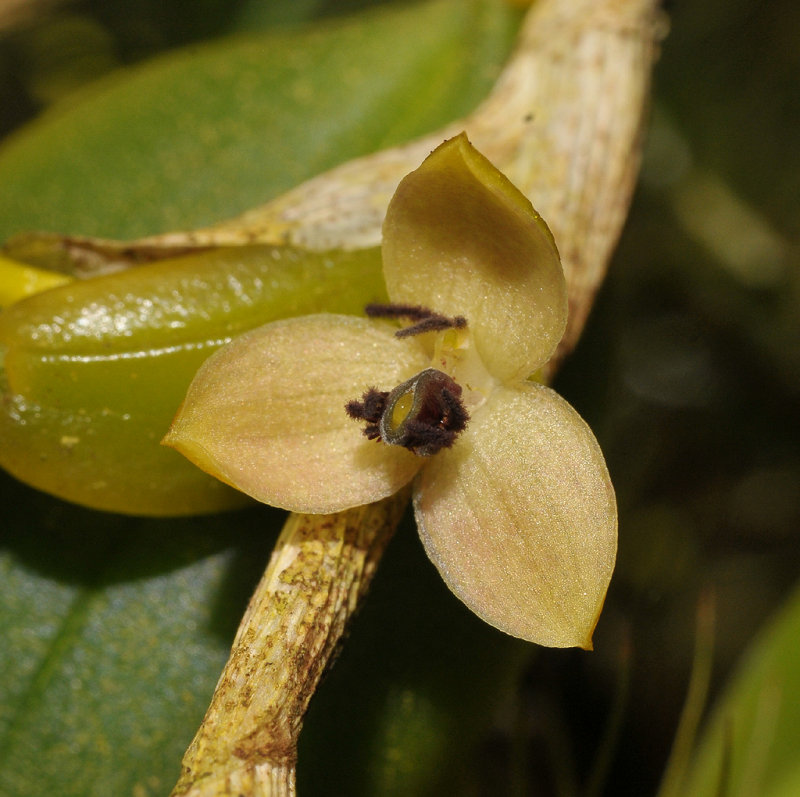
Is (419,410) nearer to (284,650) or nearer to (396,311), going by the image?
(396,311)

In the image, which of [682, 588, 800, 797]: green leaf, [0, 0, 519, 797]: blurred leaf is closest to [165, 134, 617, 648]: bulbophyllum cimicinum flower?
[0, 0, 519, 797]: blurred leaf

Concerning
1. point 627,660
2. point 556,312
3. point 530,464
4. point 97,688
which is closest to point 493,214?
point 556,312

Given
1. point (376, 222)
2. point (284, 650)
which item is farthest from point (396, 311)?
point (284, 650)

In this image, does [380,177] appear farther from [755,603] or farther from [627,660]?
[755,603]

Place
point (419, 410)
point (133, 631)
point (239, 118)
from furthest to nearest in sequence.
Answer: point (239, 118) < point (133, 631) < point (419, 410)

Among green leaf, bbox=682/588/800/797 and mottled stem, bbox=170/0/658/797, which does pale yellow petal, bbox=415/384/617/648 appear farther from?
green leaf, bbox=682/588/800/797

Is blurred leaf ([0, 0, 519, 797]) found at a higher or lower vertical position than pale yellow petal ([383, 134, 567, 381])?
lower
